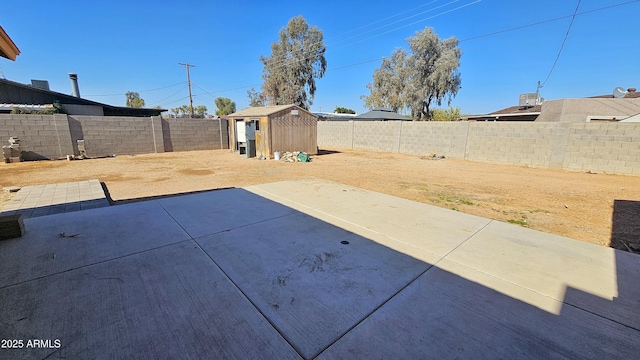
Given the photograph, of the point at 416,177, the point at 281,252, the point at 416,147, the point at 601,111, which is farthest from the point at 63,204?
the point at 601,111

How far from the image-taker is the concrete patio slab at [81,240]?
94.3 inches

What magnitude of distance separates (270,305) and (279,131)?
1126 centimetres

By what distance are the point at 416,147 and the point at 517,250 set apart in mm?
12057

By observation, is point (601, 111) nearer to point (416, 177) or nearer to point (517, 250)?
point (416, 177)

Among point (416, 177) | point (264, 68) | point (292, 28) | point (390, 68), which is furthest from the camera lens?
point (390, 68)

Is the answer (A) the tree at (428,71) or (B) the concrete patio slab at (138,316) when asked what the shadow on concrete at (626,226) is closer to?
(B) the concrete patio slab at (138,316)

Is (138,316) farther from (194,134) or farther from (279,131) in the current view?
(194,134)

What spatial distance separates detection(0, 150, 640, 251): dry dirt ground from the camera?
15.3ft

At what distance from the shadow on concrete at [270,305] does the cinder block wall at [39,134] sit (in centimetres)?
1215

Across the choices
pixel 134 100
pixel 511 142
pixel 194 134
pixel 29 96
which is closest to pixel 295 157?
pixel 194 134

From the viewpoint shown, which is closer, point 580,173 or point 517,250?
point 517,250

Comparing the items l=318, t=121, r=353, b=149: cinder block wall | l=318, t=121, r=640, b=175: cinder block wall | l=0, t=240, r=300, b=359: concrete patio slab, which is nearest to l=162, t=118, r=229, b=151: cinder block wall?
l=318, t=121, r=353, b=149: cinder block wall

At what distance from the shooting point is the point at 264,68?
28172 mm

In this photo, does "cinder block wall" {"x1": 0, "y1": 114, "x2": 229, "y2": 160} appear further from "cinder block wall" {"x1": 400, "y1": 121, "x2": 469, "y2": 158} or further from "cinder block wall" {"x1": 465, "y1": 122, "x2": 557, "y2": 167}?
"cinder block wall" {"x1": 465, "y1": 122, "x2": 557, "y2": 167}
